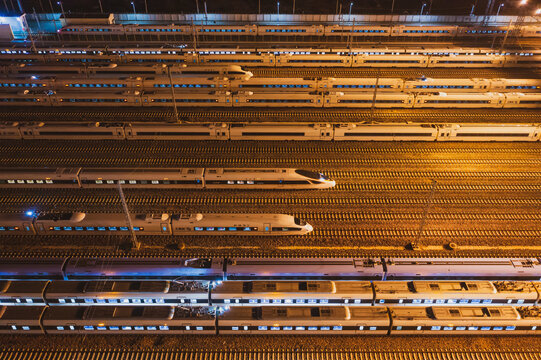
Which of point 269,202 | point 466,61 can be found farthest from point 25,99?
point 466,61

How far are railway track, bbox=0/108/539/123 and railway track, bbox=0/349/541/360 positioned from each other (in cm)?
3352

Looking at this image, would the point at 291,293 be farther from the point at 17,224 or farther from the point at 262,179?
the point at 17,224

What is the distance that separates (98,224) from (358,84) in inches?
1670

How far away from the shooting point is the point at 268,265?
32031 mm

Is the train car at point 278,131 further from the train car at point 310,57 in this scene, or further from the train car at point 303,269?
the train car at point 310,57

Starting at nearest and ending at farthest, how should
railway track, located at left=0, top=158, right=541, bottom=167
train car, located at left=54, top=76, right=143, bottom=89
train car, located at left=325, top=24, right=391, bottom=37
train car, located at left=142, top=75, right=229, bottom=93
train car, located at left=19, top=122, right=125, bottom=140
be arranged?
1. railway track, located at left=0, top=158, right=541, bottom=167
2. train car, located at left=19, top=122, right=125, bottom=140
3. train car, located at left=142, top=75, right=229, bottom=93
4. train car, located at left=54, top=76, right=143, bottom=89
5. train car, located at left=325, top=24, right=391, bottom=37

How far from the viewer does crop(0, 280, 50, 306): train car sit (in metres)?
30.0

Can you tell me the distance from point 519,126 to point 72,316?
53.8 m

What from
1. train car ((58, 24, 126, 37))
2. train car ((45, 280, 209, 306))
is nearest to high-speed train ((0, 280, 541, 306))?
train car ((45, 280, 209, 306))

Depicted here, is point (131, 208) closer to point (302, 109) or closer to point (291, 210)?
point (291, 210)

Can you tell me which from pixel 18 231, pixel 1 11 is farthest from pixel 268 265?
pixel 1 11

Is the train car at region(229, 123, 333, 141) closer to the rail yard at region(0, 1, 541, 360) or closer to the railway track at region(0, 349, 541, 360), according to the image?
the rail yard at region(0, 1, 541, 360)

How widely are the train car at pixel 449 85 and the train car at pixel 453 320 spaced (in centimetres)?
3971

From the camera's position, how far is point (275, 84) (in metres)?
61.3
